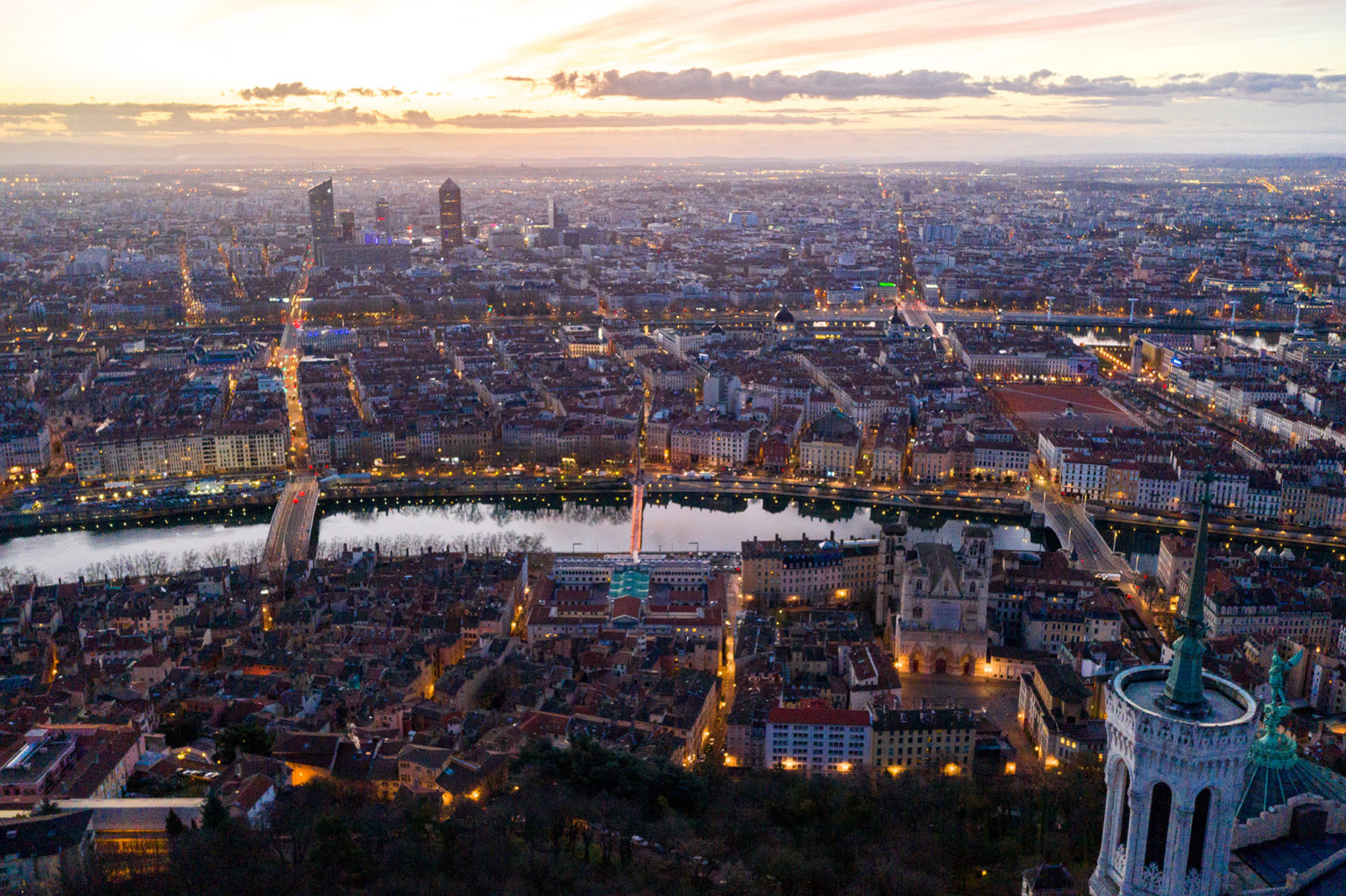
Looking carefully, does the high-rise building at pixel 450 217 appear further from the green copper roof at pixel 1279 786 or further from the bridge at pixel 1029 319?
the green copper roof at pixel 1279 786

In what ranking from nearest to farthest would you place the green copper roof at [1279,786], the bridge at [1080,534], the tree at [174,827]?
the green copper roof at [1279,786]
the tree at [174,827]
the bridge at [1080,534]

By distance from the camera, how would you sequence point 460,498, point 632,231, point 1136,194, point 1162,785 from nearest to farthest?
point 1162,785 < point 460,498 < point 632,231 < point 1136,194

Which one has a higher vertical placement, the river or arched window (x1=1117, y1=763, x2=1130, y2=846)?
arched window (x1=1117, y1=763, x2=1130, y2=846)

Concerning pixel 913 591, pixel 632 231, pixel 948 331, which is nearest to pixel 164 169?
pixel 632 231

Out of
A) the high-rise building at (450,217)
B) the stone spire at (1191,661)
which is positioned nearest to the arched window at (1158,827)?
the stone spire at (1191,661)

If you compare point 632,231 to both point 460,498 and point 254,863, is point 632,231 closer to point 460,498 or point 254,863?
point 460,498

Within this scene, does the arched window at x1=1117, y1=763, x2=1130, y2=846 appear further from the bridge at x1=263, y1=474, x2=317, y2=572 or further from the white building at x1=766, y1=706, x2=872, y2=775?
the bridge at x1=263, y1=474, x2=317, y2=572

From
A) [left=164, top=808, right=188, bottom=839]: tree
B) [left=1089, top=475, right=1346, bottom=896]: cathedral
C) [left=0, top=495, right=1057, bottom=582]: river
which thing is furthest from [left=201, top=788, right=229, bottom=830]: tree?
[left=0, top=495, right=1057, bottom=582]: river
